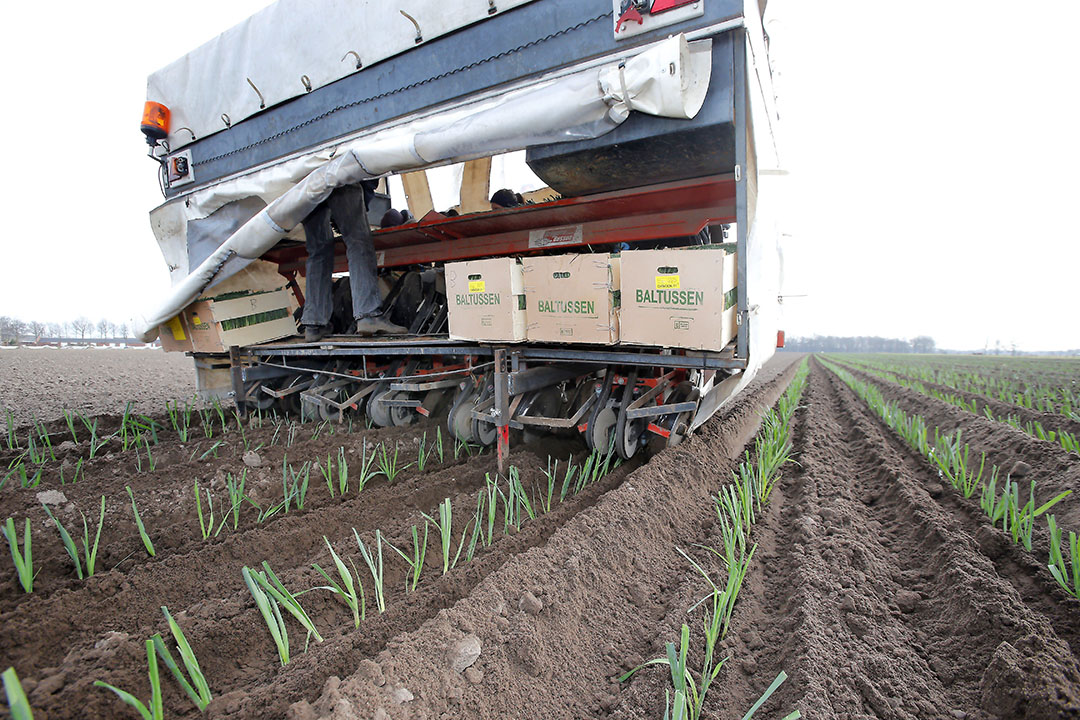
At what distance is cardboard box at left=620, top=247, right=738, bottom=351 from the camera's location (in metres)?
2.32

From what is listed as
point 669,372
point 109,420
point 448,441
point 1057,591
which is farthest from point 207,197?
point 1057,591

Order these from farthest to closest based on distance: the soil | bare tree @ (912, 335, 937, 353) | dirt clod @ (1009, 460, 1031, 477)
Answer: bare tree @ (912, 335, 937, 353) → the soil → dirt clod @ (1009, 460, 1031, 477)

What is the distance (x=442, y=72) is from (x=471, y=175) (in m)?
1.64

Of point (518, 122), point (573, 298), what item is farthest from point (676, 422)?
point (518, 122)

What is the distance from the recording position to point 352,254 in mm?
4031

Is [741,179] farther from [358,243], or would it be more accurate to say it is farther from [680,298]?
[358,243]

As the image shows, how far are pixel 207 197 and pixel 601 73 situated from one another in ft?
13.0

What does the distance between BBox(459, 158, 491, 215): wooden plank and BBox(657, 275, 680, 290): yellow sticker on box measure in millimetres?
2753

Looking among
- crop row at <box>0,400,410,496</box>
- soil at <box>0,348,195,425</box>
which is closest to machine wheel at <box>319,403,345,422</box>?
crop row at <box>0,400,410,496</box>

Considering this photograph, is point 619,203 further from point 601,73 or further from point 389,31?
point 389,31

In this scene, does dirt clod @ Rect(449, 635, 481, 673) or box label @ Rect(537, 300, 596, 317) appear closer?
dirt clod @ Rect(449, 635, 481, 673)

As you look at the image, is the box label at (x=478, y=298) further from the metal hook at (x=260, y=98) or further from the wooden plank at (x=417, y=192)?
the wooden plank at (x=417, y=192)

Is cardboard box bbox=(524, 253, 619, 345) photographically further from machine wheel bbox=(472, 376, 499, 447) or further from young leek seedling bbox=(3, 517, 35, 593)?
young leek seedling bbox=(3, 517, 35, 593)

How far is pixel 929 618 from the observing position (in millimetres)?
1838
